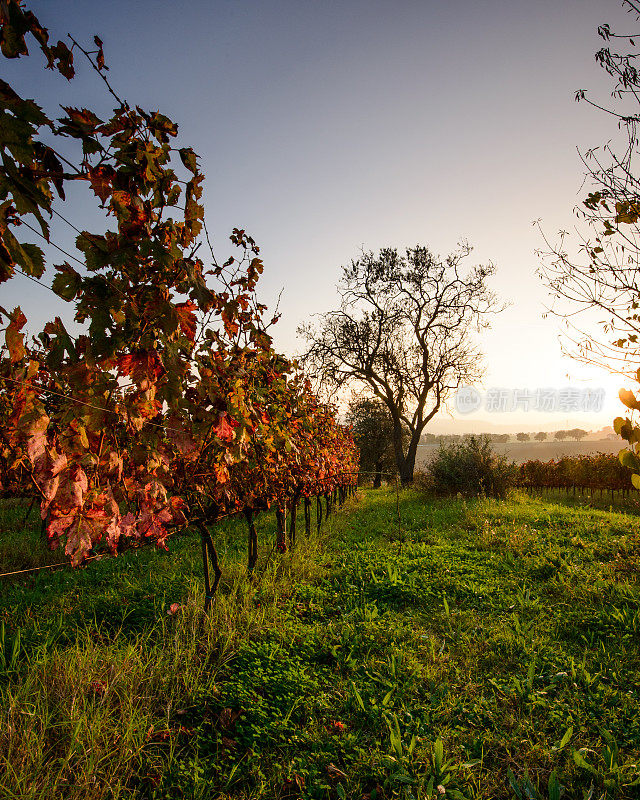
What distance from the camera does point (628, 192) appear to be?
3480mm

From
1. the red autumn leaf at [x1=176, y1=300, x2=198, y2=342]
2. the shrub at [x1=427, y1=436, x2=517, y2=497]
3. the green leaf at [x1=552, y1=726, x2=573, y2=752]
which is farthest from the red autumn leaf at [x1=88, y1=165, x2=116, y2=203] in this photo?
the shrub at [x1=427, y1=436, x2=517, y2=497]

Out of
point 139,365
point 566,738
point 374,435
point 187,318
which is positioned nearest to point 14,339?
point 139,365

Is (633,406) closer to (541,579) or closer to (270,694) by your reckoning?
(270,694)

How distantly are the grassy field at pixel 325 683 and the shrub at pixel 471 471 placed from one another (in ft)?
27.4

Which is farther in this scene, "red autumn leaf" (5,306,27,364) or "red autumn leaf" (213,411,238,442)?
"red autumn leaf" (213,411,238,442)

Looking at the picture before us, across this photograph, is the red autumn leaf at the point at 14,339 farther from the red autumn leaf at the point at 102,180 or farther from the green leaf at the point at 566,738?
the green leaf at the point at 566,738

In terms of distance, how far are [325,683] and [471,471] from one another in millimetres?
12197

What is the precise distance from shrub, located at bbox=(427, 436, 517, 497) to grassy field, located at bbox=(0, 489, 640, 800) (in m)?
8.35

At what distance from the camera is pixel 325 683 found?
335cm

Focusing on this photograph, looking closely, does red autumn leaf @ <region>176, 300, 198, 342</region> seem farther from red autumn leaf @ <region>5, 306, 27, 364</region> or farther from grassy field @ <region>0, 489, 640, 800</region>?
grassy field @ <region>0, 489, 640, 800</region>

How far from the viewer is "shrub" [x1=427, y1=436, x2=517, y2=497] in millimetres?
14359

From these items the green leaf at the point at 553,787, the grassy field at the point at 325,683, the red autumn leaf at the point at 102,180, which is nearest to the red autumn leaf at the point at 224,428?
the red autumn leaf at the point at 102,180

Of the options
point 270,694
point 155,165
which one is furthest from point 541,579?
point 155,165

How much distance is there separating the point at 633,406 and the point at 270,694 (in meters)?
3.05
